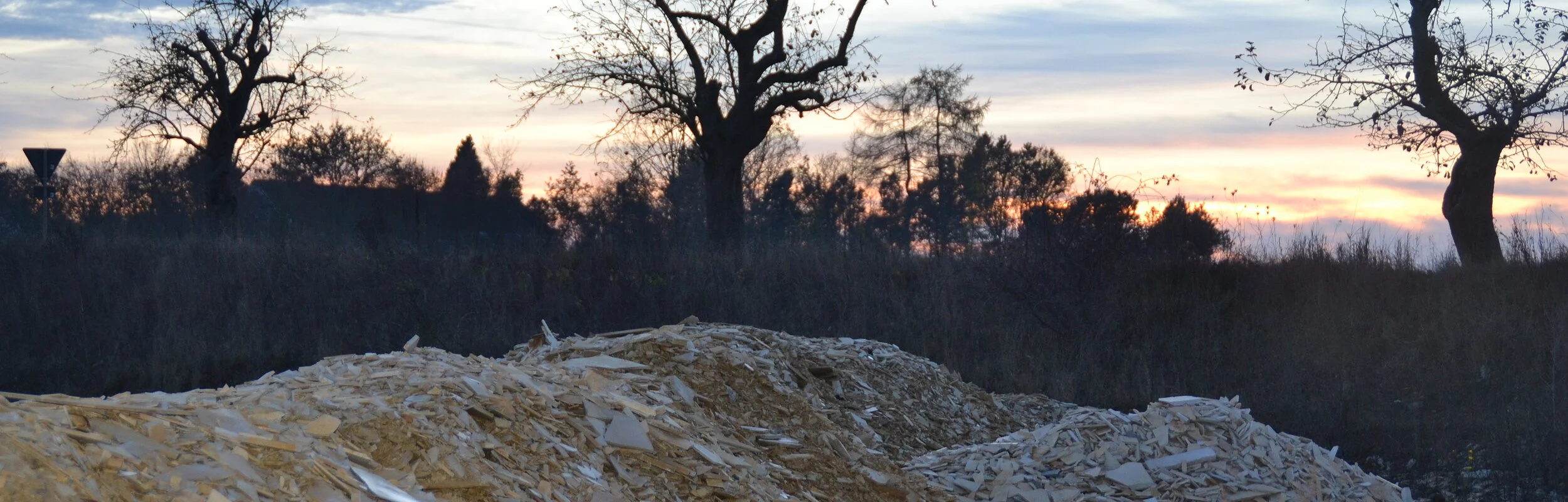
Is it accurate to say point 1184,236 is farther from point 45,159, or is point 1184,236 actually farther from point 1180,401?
point 45,159

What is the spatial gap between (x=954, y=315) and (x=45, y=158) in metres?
12.4

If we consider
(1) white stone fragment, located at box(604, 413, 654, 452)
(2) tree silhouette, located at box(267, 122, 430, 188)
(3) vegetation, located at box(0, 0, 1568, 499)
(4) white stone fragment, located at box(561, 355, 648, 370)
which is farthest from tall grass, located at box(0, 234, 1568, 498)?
(2) tree silhouette, located at box(267, 122, 430, 188)

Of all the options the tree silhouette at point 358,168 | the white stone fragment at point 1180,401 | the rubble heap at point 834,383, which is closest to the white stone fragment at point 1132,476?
the white stone fragment at point 1180,401

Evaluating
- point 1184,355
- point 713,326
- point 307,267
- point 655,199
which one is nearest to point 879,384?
point 713,326

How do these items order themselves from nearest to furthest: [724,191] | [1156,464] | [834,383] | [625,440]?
1. [625,440]
2. [1156,464]
3. [834,383]
4. [724,191]

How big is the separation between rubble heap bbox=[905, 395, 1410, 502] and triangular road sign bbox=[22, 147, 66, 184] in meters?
13.9

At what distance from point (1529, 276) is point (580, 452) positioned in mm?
12219

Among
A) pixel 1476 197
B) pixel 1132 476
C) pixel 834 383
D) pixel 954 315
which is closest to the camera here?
pixel 1132 476

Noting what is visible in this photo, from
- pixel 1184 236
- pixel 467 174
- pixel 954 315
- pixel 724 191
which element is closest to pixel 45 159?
pixel 724 191

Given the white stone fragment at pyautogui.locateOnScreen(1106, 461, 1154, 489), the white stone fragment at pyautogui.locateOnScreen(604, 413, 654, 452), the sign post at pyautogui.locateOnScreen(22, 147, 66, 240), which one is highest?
the sign post at pyautogui.locateOnScreen(22, 147, 66, 240)

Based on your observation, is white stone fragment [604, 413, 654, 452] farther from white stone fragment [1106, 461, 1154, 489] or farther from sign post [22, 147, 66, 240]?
sign post [22, 147, 66, 240]

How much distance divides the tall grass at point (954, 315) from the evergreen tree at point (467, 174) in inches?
846

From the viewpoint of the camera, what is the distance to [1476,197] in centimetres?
1451

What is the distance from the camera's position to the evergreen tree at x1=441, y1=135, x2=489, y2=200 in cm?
3513
